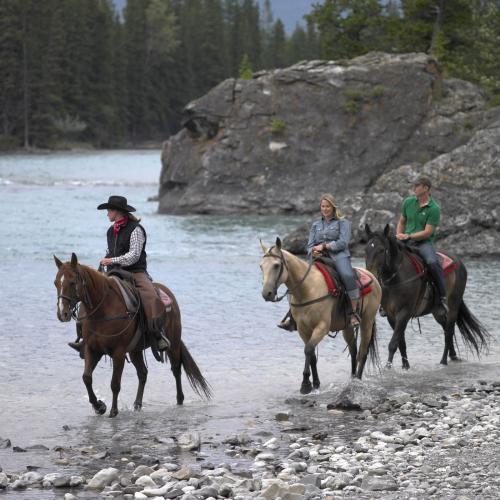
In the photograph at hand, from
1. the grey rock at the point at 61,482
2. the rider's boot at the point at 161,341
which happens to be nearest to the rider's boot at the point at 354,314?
the rider's boot at the point at 161,341

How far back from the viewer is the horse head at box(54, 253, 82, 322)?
11.1m

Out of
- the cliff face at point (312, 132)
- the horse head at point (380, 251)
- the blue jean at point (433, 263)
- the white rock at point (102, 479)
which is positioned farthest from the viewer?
the cliff face at point (312, 132)

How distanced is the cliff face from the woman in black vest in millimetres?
28427

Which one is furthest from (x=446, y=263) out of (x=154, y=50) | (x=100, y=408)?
(x=154, y=50)

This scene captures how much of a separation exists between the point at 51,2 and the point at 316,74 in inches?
2877

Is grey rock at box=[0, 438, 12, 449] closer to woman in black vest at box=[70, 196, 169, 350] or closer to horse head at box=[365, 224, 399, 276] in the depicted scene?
woman in black vest at box=[70, 196, 169, 350]

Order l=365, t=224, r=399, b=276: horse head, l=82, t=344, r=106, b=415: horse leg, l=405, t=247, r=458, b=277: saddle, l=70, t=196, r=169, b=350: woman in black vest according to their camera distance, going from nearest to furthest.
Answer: l=82, t=344, r=106, b=415: horse leg
l=70, t=196, r=169, b=350: woman in black vest
l=365, t=224, r=399, b=276: horse head
l=405, t=247, r=458, b=277: saddle

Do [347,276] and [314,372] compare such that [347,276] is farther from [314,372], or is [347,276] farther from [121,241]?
[121,241]

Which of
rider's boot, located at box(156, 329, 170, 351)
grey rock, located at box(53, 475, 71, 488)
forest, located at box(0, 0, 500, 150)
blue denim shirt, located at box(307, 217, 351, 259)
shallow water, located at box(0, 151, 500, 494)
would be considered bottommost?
shallow water, located at box(0, 151, 500, 494)

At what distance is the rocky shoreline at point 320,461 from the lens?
8773 millimetres

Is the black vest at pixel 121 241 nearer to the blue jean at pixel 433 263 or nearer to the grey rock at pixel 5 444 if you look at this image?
the grey rock at pixel 5 444

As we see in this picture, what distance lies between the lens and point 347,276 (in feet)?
44.3

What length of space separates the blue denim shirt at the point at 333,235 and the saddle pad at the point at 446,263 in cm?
253

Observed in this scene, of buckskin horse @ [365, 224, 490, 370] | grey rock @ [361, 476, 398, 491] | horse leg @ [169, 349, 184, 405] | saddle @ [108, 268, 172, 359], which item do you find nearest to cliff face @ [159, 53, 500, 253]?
buckskin horse @ [365, 224, 490, 370]
